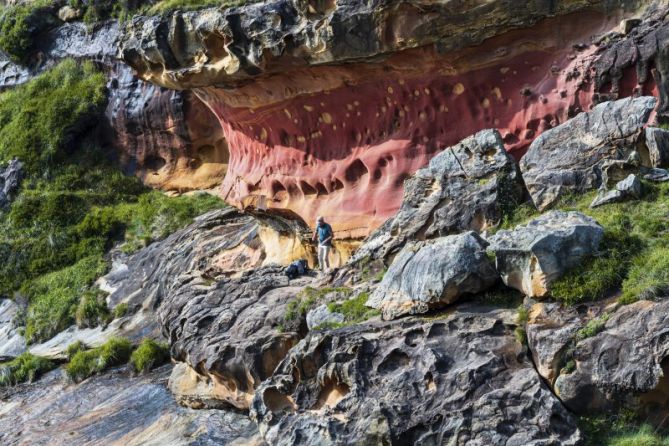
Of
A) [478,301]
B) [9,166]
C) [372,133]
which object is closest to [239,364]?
[478,301]

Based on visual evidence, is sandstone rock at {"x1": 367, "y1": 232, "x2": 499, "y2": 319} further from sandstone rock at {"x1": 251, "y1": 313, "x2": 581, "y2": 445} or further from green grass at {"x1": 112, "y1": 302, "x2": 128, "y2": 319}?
green grass at {"x1": 112, "y1": 302, "x2": 128, "y2": 319}

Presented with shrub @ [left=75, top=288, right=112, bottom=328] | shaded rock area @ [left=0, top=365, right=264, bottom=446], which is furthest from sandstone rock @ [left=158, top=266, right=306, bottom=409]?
shrub @ [left=75, top=288, right=112, bottom=328]

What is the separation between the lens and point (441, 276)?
919 centimetres

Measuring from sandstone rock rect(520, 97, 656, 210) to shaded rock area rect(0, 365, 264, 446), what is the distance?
16.5 ft

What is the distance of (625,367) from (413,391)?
6.86 ft

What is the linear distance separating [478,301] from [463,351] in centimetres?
95

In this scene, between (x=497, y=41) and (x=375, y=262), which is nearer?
(x=375, y=262)

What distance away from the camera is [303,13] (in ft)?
47.0

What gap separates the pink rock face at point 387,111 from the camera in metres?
13.0

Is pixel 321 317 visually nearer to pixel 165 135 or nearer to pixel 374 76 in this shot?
pixel 374 76

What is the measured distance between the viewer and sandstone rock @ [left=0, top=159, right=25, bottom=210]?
27.4 metres

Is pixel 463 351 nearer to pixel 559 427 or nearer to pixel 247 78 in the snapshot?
pixel 559 427

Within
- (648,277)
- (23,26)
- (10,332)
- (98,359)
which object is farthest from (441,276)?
(23,26)

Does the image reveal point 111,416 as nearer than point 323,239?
Yes
